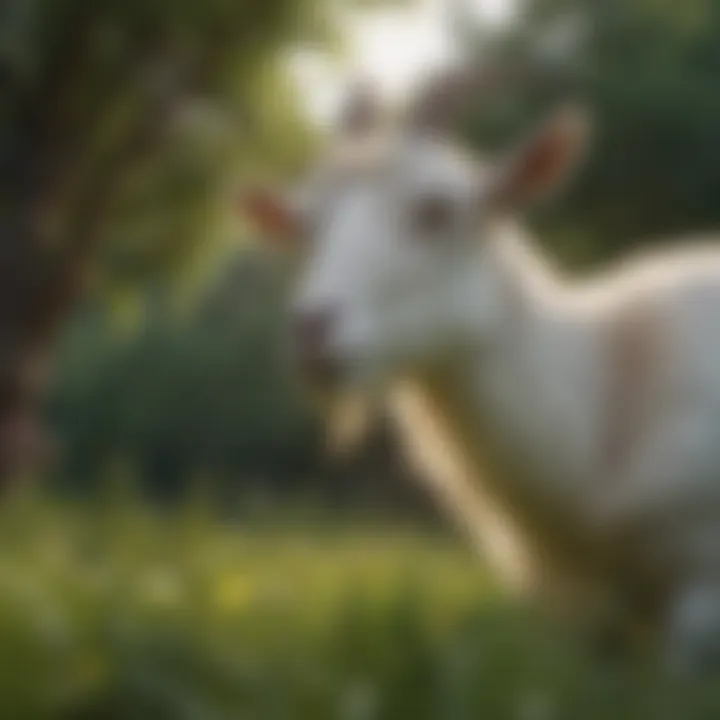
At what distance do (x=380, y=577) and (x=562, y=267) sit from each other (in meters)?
7.59

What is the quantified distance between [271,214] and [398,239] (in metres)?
0.42

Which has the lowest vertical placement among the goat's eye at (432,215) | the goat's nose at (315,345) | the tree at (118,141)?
the goat's nose at (315,345)

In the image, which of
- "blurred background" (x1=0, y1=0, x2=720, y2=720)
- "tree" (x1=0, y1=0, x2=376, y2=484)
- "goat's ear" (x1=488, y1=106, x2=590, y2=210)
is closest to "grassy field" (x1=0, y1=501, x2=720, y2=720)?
"blurred background" (x1=0, y1=0, x2=720, y2=720)

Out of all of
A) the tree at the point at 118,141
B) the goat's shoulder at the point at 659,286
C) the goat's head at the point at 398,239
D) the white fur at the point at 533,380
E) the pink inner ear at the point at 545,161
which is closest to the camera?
the goat's head at the point at 398,239

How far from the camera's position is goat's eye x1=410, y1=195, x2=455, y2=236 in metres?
3.75

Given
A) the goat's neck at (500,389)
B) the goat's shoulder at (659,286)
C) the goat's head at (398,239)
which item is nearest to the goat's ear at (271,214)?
the goat's head at (398,239)

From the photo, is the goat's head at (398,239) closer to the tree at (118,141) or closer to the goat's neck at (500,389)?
the goat's neck at (500,389)

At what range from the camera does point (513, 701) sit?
9.92ft

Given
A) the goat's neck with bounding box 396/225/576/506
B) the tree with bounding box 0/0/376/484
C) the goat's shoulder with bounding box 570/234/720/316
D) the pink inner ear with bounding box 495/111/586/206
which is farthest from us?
the tree with bounding box 0/0/376/484

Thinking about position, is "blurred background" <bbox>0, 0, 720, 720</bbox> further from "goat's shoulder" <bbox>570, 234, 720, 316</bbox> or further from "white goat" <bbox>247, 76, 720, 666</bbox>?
"goat's shoulder" <bbox>570, 234, 720, 316</bbox>

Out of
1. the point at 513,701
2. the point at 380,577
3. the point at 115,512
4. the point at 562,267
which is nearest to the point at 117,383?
the point at 562,267

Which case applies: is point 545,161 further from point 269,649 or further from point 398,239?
point 269,649

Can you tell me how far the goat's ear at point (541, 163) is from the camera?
3.81 metres

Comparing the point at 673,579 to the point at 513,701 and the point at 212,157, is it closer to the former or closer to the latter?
the point at 513,701
